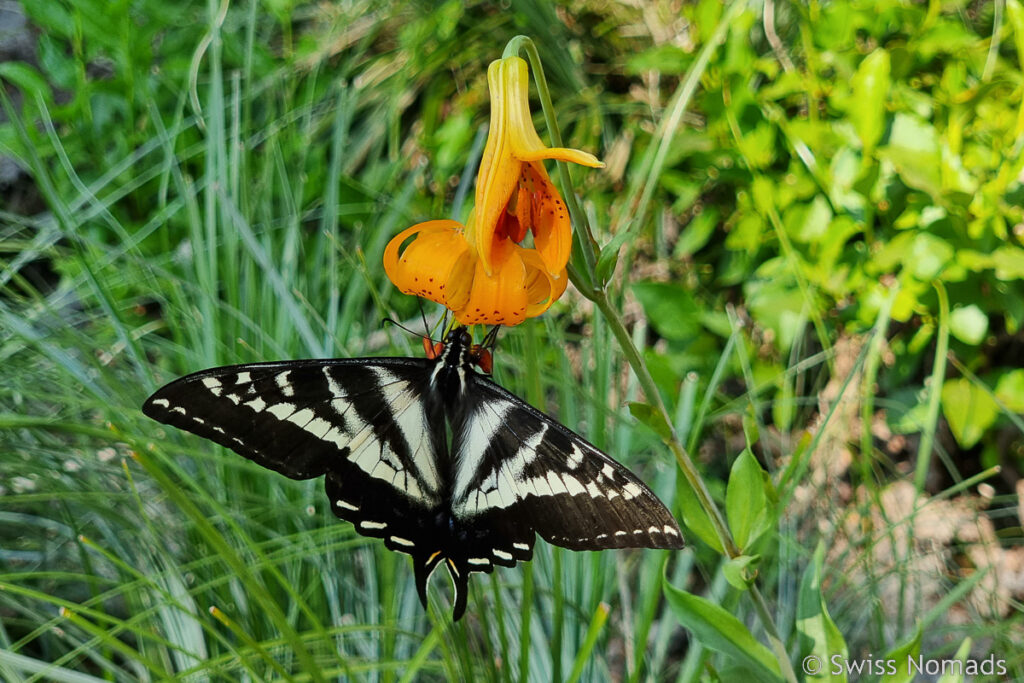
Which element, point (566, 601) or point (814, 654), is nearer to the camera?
point (814, 654)

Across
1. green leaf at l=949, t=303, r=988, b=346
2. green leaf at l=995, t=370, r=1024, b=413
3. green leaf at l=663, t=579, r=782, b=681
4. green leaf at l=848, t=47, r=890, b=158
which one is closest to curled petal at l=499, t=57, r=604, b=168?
green leaf at l=663, t=579, r=782, b=681

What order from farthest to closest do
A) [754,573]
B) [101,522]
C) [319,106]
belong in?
[319,106] < [101,522] < [754,573]

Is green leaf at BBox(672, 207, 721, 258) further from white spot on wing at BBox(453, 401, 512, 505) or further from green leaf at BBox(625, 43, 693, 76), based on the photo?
white spot on wing at BBox(453, 401, 512, 505)

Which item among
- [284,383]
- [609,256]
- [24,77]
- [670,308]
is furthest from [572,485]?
[24,77]

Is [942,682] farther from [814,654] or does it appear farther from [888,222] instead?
[888,222]

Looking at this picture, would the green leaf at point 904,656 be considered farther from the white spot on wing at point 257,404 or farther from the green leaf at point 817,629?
the white spot on wing at point 257,404

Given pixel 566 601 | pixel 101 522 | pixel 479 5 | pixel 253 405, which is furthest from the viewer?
pixel 479 5

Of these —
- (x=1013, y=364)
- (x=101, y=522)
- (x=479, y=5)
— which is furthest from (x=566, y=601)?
(x=479, y=5)

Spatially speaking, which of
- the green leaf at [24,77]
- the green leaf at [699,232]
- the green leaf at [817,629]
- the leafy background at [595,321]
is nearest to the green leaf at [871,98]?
the leafy background at [595,321]
